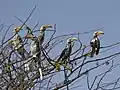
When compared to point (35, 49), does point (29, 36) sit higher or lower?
higher

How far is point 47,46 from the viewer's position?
5.03 meters

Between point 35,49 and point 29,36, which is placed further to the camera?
point 35,49

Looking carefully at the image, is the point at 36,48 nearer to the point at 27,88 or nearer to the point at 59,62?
the point at 59,62

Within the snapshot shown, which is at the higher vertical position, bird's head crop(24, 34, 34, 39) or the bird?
bird's head crop(24, 34, 34, 39)

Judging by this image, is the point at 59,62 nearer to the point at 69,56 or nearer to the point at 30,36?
the point at 69,56

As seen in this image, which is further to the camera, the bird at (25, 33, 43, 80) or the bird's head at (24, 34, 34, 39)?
the bird at (25, 33, 43, 80)

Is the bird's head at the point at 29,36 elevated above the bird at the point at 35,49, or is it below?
above

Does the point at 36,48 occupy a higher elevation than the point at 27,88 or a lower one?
higher

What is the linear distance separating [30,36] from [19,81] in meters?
0.51

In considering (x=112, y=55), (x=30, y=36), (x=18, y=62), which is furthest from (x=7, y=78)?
(x=112, y=55)

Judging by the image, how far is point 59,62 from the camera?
5.14 meters

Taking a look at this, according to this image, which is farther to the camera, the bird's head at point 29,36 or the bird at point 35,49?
the bird at point 35,49

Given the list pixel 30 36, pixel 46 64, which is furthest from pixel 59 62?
pixel 30 36

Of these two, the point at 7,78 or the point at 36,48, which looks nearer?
the point at 7,78
